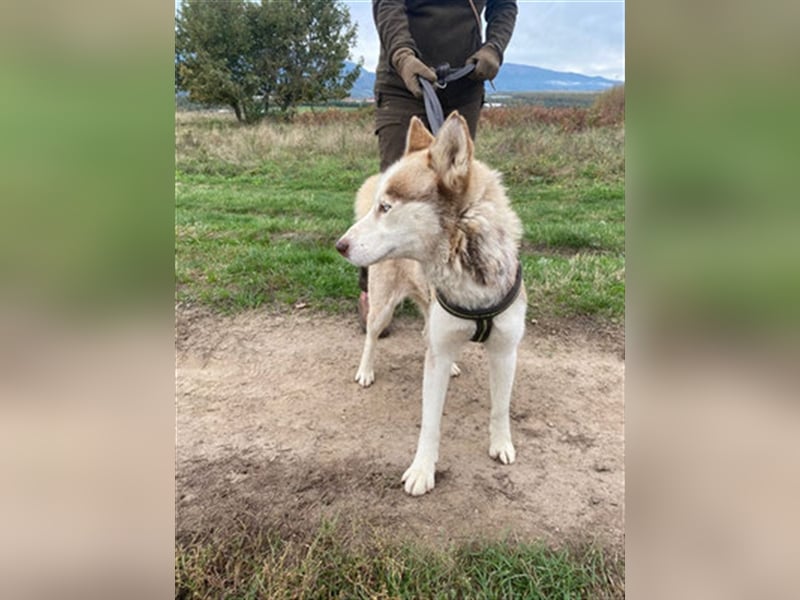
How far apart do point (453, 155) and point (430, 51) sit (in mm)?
1332

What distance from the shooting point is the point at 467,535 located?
1908mm

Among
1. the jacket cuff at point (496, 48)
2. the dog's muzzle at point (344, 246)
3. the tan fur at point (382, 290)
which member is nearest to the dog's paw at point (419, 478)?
the tan fur at point (382, 290)

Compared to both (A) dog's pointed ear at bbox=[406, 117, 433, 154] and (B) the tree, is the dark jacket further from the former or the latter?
(B) the tree

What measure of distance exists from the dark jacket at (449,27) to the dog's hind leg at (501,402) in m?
1.81

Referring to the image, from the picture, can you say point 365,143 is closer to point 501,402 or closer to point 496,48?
point 496,48

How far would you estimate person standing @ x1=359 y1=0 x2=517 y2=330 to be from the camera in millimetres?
2654

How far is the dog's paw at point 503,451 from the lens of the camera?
→ 2348 millimetres

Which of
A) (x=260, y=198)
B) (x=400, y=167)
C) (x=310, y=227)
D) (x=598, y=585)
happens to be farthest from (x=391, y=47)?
(x=260, y=198)

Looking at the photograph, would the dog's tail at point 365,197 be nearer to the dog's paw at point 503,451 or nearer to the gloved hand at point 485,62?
the gloved hand at point 485,62

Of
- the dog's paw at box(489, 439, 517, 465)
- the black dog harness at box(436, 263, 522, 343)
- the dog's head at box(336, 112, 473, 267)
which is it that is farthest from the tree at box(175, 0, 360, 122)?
the dog's paw at box(489, 439, 517, 465)

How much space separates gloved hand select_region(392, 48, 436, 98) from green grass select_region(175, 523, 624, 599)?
2.26m

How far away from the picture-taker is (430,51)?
2906 mm
